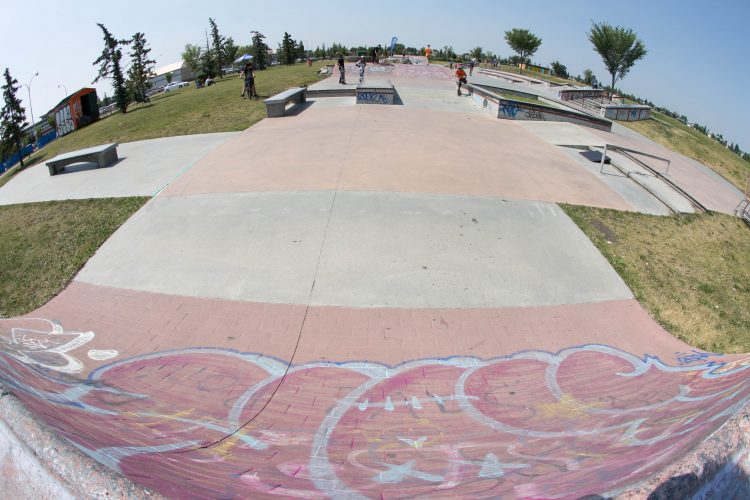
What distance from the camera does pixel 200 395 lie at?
Result: 476cm

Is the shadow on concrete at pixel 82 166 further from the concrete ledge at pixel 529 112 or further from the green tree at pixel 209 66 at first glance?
the green tree at pixel 209 66

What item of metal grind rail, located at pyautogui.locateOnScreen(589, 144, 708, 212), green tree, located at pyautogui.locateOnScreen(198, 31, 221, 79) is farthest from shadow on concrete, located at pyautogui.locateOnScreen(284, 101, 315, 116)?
green tree, located at pyautogui.locateOnScreen(198, 31, 221, 79)

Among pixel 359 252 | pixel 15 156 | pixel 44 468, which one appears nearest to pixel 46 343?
pixel 359 252

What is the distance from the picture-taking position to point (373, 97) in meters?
19.4

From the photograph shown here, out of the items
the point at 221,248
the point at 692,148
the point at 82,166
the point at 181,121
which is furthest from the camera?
the point at 692,148

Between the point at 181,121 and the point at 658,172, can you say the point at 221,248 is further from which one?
the point at 658,172

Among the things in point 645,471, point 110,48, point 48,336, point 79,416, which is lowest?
point 48,336

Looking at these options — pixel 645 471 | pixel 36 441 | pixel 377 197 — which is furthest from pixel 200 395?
pixel 377 197

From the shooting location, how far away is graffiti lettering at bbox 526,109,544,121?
18.4m

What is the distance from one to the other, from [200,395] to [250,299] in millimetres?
2080

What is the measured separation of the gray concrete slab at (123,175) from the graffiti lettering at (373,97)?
24.1ft

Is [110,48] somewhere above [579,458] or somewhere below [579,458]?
above

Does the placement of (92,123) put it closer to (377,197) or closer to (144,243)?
(144,243)

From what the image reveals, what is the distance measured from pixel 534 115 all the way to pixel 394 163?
1057 cm
